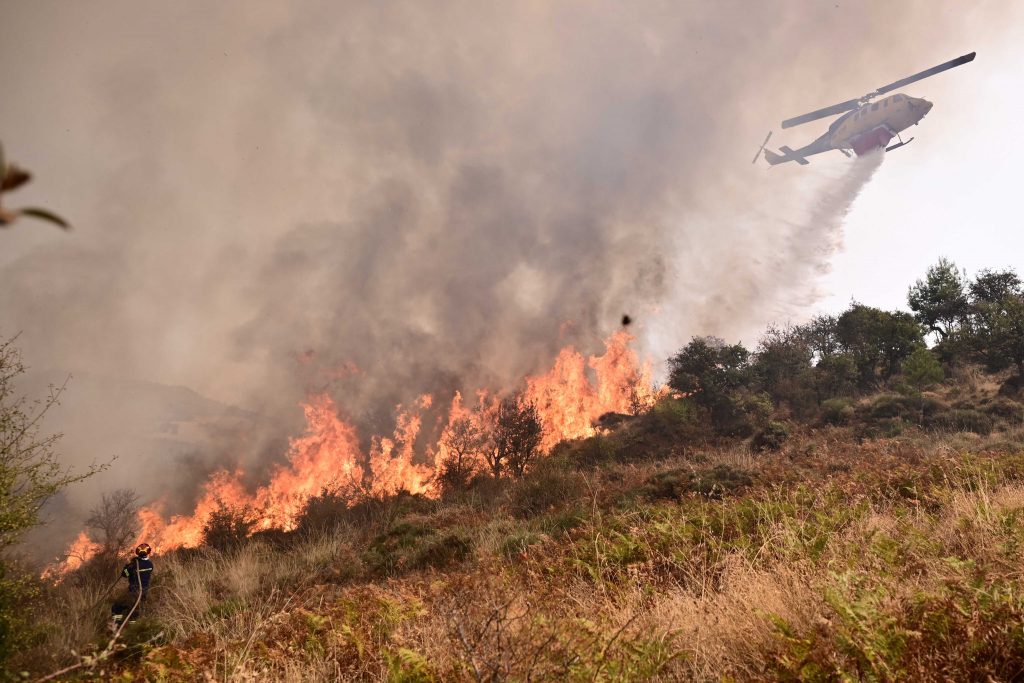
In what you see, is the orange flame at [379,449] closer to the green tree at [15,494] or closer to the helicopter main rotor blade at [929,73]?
the green tree at [15,494]

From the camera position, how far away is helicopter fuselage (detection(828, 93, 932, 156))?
35.7 meters

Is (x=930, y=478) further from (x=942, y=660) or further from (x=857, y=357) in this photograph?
(x=857, y=357)

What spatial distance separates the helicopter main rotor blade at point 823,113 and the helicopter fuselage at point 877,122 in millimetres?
689

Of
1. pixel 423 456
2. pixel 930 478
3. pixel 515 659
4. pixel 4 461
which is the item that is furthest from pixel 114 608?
pixel 423 456

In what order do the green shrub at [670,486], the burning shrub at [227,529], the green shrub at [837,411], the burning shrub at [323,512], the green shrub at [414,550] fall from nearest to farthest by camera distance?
the green shrub at [414,550]
the green shrub at [670,486]
the burning shrub at [323,512]
the burning shrub at [227,529]
the green shrub at [837,411]

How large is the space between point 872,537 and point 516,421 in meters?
20.7

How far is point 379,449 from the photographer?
35625 mm

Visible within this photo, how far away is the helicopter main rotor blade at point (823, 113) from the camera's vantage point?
3900 cm

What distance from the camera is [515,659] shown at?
144 inches

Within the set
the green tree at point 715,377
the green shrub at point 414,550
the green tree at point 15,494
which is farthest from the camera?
the green tree at point 715,377

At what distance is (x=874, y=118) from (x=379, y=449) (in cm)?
4579

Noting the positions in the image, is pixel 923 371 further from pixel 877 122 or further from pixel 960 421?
pixel 877 122

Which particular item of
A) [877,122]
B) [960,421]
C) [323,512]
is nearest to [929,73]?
[877,122]

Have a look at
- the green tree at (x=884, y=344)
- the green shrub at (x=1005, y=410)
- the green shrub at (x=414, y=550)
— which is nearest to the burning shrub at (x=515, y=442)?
the green shrub at (x=414, y=550)
